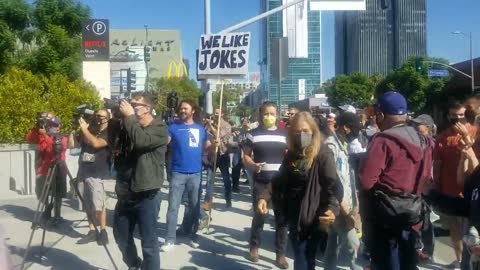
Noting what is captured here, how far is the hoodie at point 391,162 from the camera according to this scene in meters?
4.81

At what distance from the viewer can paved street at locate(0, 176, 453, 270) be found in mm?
7207

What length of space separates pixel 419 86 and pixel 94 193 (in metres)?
56.3

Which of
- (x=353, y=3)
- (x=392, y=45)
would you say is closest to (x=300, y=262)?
(x=353, y=3)

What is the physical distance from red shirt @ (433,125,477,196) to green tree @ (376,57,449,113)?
5124 cm

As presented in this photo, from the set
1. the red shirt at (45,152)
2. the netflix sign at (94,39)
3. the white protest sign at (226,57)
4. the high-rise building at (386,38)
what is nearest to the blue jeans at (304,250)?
the white protest sign at (226,57)

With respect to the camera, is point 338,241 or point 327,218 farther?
point 338,241

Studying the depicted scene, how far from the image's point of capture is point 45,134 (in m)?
9.30

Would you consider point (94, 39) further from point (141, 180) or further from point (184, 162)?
point (141, 180)

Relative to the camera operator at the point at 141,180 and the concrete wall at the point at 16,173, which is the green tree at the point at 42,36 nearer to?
the concrete wall at the point at 16,173

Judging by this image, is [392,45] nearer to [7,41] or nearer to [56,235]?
[7,41]

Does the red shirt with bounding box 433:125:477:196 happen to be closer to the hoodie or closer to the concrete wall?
the hoodie

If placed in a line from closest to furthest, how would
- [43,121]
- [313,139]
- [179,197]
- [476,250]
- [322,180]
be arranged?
1. [476,250]
2. [322,180]
3. [313,139]
4. [179,197]
5. [43,121]

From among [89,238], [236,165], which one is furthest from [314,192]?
[236,165]

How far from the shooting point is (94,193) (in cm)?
819
